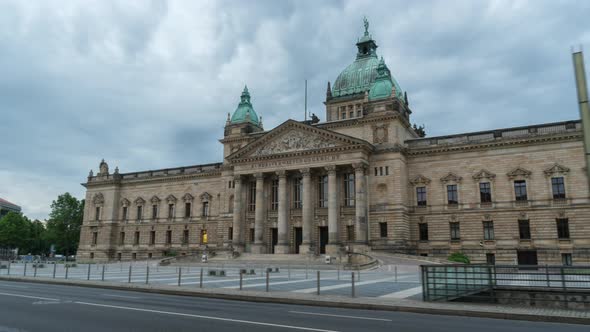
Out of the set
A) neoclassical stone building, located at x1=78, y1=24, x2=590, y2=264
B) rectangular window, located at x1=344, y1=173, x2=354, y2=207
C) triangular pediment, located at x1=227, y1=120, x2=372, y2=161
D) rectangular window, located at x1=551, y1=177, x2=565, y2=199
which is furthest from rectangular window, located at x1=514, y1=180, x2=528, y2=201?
rectangular window, located at x1=344, y1=173, x2=354, y2=207

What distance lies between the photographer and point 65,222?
96688 millimetres

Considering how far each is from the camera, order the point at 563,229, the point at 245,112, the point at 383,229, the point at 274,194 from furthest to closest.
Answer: the point at 245,112, the point at 274,194, the point at 383,229, the point at 563,229

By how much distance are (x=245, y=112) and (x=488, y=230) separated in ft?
122

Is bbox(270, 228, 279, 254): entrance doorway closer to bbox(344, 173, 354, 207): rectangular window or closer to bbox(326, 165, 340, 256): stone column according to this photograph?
bbox(326, 165, 340, 256): stone column

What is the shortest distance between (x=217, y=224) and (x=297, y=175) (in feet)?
52.7

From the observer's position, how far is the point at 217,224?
6694 centimetres

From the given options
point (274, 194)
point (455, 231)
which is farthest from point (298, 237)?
point (455, 231)

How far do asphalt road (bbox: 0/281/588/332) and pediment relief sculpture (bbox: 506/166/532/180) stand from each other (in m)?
39.0

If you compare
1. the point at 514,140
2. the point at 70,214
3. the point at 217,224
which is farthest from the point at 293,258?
the point at 70,214

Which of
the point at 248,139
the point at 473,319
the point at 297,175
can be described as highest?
the point at 248,139

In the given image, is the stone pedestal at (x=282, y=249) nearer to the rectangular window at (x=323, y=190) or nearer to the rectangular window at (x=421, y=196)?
the rectangular window at (x=323, y=190)

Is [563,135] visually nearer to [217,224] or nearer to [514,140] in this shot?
[514,140]

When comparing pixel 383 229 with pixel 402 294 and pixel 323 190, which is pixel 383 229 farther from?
pixel 402 294

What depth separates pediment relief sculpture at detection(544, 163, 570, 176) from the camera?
4641 cm
